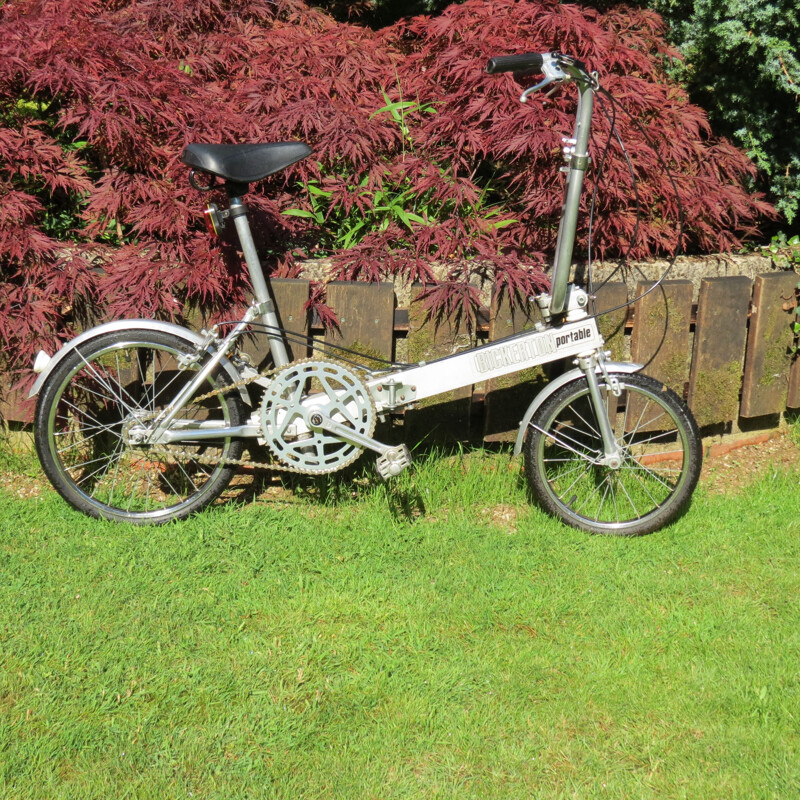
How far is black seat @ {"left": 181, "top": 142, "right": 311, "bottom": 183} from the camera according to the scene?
3.23 meters

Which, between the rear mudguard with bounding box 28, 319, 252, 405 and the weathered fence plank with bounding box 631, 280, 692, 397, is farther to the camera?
the weathered fence plank with bounding box 631, 280, 692, 397

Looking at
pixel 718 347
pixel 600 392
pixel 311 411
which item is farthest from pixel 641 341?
pixel 311 411

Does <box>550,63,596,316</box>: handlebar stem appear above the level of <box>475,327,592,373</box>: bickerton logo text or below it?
above

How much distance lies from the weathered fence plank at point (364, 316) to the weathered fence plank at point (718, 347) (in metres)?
1.40

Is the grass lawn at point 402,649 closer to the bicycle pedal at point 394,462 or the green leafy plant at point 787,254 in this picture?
the bicycle pedal at point 394,462

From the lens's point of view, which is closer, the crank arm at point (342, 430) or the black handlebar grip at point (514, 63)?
the black handlebar grip at point (514, 63)

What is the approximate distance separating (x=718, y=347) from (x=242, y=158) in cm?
223

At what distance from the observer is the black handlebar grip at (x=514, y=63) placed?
2990 millimetres

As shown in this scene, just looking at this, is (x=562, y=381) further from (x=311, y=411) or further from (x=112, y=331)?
(x=112, y=331)

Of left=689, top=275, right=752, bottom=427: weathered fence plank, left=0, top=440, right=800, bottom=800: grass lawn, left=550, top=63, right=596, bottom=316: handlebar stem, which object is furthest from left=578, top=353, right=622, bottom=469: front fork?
left=689, top=275, right=752, bottom=427: weathered fence plank

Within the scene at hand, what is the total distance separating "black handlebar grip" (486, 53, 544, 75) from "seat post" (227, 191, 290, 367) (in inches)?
39.9

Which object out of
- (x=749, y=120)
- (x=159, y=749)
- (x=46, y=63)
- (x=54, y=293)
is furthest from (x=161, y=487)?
(x=749, y=120)

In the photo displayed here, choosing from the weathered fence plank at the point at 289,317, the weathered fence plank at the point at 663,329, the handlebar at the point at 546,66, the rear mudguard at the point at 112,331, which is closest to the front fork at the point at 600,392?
the weathered fence plank at the point at 663,329

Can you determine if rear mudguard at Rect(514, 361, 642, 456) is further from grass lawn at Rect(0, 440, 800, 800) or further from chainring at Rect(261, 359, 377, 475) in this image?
chainring at Rect(261, 359, 377, 475)
